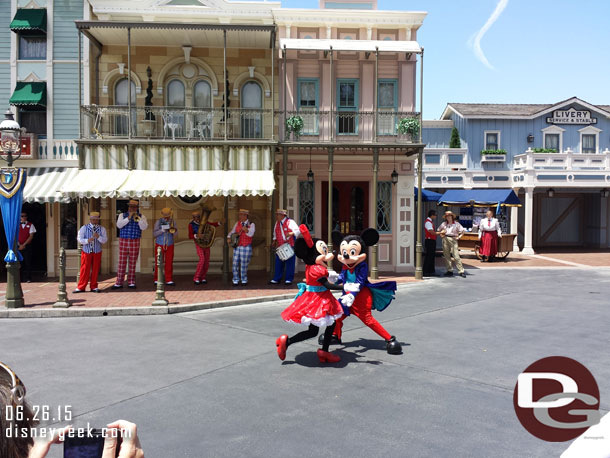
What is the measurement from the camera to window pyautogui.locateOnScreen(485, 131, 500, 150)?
24234mm

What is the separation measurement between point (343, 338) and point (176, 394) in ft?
10.5

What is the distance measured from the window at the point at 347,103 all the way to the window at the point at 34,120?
28.6ft

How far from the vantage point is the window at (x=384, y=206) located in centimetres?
1580

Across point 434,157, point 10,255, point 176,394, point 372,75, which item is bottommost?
point 176,394

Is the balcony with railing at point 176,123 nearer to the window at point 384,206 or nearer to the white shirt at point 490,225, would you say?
the window at point 384,206

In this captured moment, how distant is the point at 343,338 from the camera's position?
802 cm

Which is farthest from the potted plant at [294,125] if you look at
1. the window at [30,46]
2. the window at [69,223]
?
the window at [30,46]

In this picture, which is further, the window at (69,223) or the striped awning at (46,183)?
the window at (69,223)

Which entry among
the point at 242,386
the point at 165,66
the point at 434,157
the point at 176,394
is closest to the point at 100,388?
the point at 176,394

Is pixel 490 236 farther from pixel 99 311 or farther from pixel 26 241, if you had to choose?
pixel 26 241

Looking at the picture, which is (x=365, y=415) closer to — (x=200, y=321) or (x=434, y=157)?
(x=200, y=321)

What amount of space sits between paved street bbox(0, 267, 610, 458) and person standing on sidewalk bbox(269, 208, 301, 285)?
2.81 meters

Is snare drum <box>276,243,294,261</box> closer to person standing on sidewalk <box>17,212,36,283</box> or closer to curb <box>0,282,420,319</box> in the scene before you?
curb <box>0,282,420,319</box>

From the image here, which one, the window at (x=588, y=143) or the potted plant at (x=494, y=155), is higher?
the window at (x=588, y=143)
